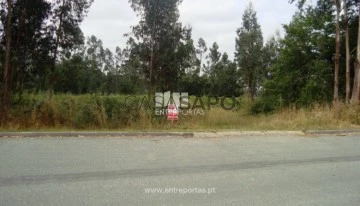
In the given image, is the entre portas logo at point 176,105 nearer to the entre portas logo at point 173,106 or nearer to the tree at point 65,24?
the entre portas logo at point 173,106

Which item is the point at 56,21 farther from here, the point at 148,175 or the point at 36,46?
the point at 148,175

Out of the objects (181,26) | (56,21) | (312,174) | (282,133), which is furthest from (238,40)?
(312,174)

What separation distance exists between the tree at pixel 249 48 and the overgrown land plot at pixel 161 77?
18090 millimetres

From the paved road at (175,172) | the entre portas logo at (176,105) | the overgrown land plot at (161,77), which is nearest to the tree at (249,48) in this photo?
the overgrown land plot at (161,77)

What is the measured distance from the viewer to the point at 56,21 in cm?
2106

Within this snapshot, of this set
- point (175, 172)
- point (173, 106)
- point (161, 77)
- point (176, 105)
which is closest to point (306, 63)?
point (161, 77)

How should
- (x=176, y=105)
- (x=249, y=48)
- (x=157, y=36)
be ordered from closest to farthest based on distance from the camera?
(x=176, y=105), (x=157, y=36), (x=249, y=48)

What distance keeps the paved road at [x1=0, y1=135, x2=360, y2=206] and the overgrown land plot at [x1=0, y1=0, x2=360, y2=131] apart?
3508 millimetres

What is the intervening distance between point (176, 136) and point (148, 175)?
4082 millimetres

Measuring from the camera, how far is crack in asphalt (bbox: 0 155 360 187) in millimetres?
5102

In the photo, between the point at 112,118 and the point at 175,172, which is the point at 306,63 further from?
the point at 175,172

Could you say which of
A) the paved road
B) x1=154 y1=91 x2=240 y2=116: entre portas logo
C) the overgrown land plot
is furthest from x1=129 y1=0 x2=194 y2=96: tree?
the paved road

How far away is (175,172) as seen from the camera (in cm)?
580

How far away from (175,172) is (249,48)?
44863 mm
